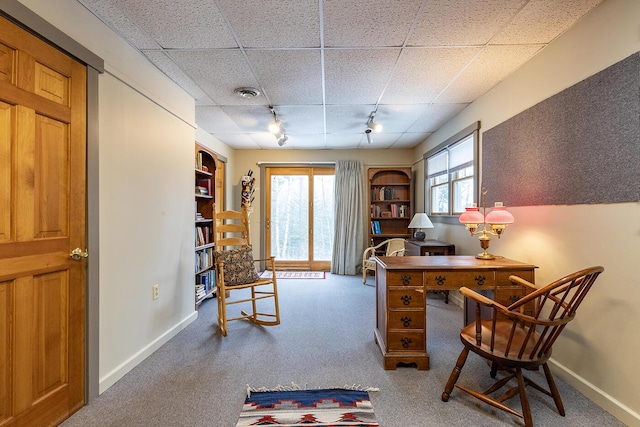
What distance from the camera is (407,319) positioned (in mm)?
2018

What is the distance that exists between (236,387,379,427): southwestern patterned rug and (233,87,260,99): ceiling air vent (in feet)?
8.47

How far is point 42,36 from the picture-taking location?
1.40 m

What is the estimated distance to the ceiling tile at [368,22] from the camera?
64.8 inches

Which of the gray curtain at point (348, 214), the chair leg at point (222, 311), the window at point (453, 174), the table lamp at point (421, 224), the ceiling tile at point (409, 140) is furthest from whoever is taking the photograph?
the gray curtain at point (348, 214)

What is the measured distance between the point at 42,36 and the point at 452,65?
2697 mm

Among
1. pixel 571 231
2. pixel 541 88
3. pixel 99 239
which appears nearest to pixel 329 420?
pixel 99 239

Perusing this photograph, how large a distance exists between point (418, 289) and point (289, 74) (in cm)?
210

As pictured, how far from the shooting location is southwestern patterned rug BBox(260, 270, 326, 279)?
488 centimetres

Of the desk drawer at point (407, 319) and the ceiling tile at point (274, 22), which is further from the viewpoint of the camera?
the desk drawer at point (407, 319)

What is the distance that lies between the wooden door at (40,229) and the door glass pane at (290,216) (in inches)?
151

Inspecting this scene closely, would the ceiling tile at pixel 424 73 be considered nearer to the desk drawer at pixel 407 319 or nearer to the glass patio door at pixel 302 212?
the desk drawer at pixel 407 319

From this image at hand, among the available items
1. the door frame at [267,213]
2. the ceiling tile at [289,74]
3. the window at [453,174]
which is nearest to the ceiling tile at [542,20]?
the window at [453,174]

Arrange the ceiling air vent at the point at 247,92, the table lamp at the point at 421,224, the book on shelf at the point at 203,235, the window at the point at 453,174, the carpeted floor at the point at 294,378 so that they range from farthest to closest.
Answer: the table lamp at the point at 421,224 < the book on shelf at the point at 203,235 < the window at the point at 453,174 < the ceiling air vent at the point at 247,92 < the carpeted floor at the point at 294,378

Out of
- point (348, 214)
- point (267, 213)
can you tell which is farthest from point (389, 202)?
point (267, 213)
